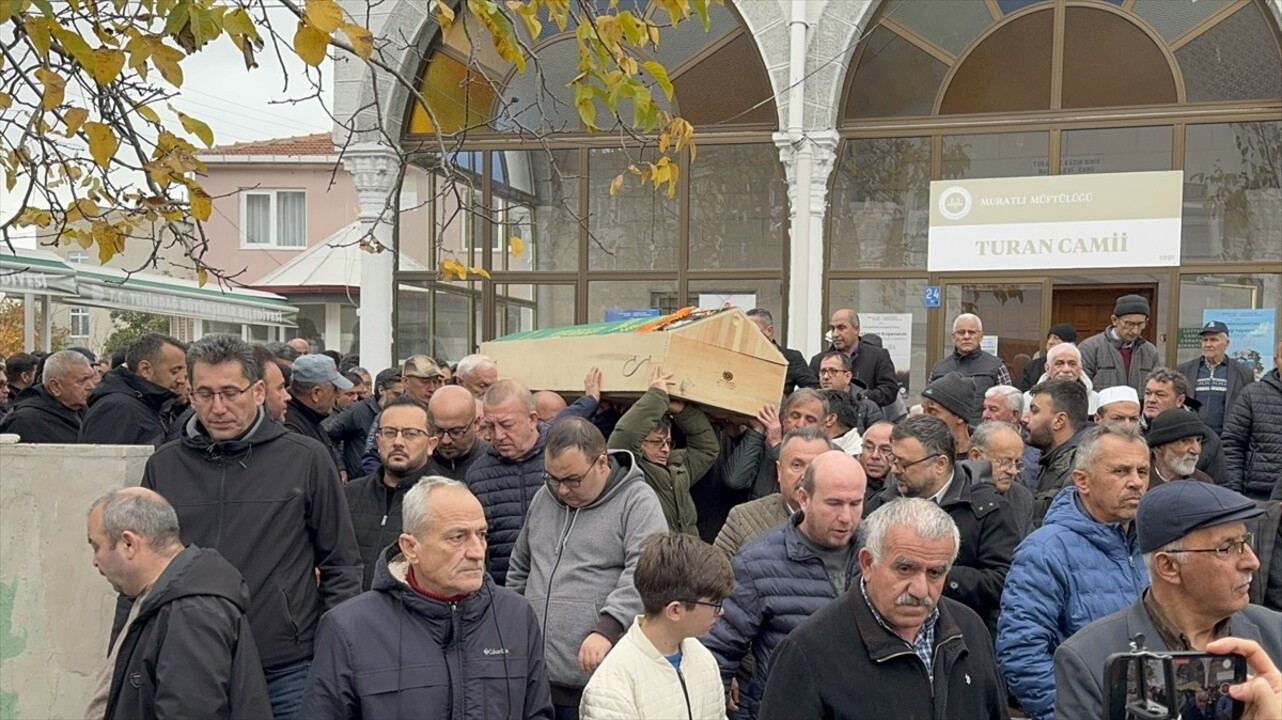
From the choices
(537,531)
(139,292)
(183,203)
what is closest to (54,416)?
(183,203)

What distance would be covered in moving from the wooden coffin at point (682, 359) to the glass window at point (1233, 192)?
24.1 feet

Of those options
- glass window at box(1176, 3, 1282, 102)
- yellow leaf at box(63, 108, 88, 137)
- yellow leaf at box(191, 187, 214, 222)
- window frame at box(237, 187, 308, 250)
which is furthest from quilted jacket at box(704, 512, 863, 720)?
window frame at box(237, 187, 308, 250)

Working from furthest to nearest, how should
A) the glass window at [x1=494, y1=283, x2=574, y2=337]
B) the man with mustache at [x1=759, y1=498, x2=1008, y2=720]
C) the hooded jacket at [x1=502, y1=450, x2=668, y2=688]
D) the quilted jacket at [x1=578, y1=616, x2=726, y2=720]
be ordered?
1. the glass window at [x1=494, y1=283, x2=574, y2=337]
2. the hooded jacket at [x1=502, y1=450, x2=668, y2=688]
3. the quilted jacket at [x1=578, y1=616, x2=726, y2=720]
4. the man with mustache at [x1=759, y1=498, x2=1008, y2=720]

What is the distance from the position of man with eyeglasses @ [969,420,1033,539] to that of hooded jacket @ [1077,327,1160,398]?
11.8 feet

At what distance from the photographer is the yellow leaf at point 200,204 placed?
4.79 m

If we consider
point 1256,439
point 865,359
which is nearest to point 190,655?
point 865,359

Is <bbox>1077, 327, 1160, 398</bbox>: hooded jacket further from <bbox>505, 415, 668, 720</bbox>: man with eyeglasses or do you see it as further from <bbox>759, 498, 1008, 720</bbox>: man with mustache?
<bbox>759, 498, 1008, 720</bbox>: man with mustache

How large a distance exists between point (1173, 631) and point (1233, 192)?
33.7ft

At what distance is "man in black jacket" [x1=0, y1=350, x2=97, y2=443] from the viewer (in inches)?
310

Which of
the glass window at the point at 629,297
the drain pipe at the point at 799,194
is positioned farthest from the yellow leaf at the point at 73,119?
the glass window at the point at 629,297

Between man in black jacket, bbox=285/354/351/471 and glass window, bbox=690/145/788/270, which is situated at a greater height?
glass window, bbox=690/145/788/270

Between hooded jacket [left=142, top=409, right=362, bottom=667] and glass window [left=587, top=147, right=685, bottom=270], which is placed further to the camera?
glass window [left=587, top=147, right=685, bottom=270]

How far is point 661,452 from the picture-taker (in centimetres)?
584

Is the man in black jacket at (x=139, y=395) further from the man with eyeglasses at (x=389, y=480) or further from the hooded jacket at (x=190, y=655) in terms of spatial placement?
the hooded jacket at (x=190, y=655)
